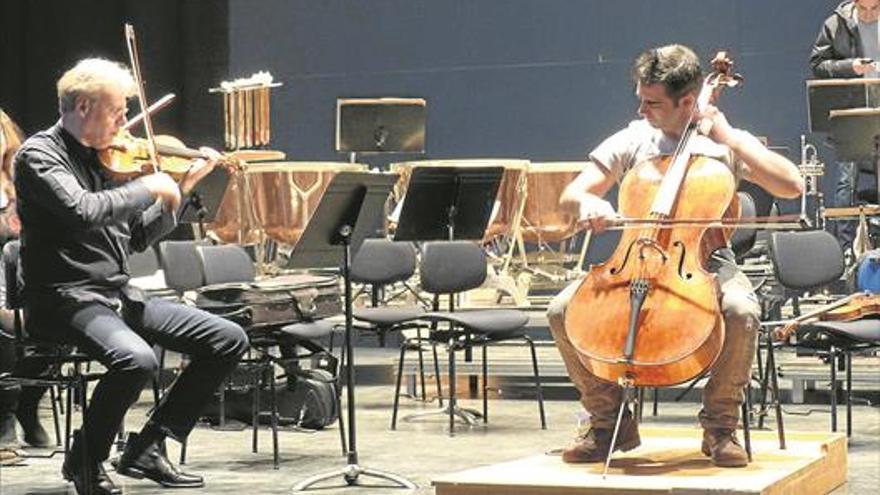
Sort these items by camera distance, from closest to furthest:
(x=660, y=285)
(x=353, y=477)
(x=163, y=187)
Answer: (x=660, y=285) → (x=163, y=187) → (x=353, y=477)

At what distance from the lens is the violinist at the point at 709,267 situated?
4.71m

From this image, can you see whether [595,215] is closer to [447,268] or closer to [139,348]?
[139,348]

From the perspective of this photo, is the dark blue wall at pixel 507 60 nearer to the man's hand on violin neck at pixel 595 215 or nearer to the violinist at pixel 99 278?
the violinist at pixel 99 278

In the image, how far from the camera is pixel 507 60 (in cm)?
1162

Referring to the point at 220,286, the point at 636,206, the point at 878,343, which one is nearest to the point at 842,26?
the point at 878,343

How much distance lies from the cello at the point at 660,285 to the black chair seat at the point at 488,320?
255 centimetres

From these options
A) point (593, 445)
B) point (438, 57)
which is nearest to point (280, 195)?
point (438, 57)

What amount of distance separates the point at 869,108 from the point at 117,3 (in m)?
5.75

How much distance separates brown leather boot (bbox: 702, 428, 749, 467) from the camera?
4773mm

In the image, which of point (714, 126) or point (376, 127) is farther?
point (376, 127)

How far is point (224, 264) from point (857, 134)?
10.1ft

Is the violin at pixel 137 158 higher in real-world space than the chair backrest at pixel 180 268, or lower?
higher

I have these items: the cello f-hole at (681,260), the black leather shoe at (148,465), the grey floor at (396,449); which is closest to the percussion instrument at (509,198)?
the grey floor at (396,449)

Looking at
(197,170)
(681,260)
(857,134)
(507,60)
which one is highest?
(507,60)
